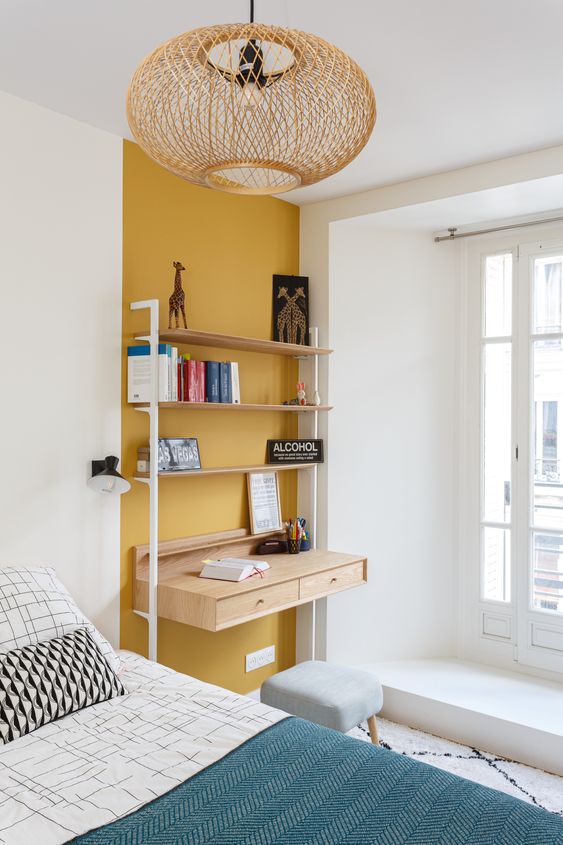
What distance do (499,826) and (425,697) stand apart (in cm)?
173

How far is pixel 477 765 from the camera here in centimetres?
283

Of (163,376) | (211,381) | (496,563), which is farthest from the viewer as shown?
(496,563)

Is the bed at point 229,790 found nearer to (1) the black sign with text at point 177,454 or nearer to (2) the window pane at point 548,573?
(1) the black sign with text at point 177,454

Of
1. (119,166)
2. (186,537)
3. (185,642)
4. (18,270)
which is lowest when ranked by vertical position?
(185,642)

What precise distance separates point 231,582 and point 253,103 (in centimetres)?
194

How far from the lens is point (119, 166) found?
2.77 metres

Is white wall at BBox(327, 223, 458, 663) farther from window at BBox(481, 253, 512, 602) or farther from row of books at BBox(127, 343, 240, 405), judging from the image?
row of books at BBox(127, 343, 240, 405)

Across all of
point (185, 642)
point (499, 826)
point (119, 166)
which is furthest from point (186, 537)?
point (499, 826)

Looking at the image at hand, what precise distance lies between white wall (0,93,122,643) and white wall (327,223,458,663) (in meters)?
1.26

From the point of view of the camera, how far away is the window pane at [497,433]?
361cm

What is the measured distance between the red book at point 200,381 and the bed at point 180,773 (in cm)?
104

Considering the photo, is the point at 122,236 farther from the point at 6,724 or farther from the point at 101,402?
the point at 6,724

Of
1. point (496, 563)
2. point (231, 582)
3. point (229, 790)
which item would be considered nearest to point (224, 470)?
point (231, 582)

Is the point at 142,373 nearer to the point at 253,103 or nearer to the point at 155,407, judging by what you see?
the point at 155,407
